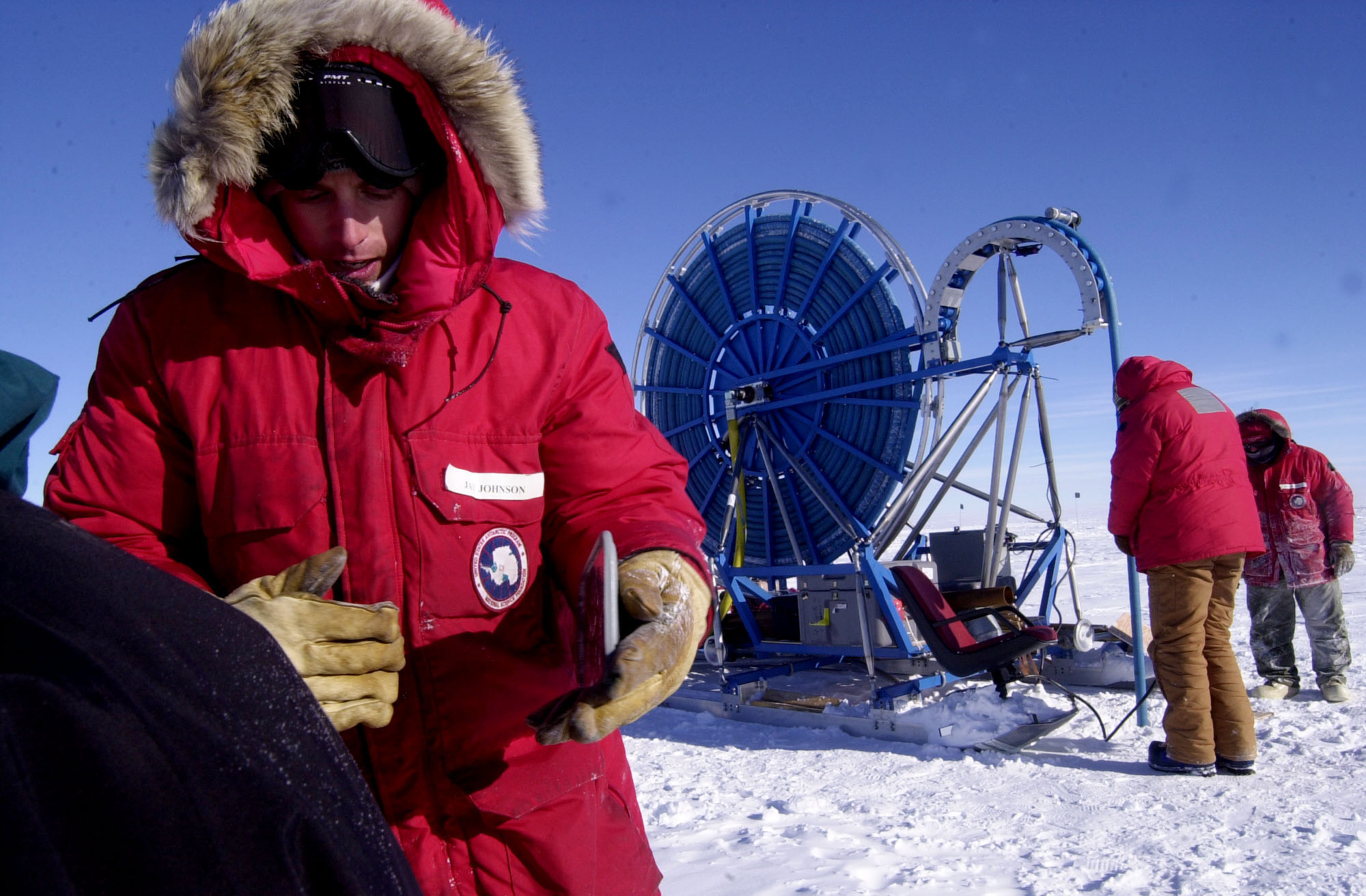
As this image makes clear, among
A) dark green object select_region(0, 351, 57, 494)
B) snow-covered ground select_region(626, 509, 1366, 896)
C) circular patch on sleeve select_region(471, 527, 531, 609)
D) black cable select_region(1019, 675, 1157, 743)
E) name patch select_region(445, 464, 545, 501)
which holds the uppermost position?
dark green object select_region(0, 351, 57, 494)

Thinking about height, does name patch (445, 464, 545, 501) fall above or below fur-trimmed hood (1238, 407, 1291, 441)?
below

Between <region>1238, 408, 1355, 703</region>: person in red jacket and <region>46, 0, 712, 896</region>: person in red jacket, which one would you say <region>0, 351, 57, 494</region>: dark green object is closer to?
<region>46, 0, 712, 896</region>: person in red jacket

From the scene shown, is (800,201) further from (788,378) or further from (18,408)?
(18,408)

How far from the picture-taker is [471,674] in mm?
1278

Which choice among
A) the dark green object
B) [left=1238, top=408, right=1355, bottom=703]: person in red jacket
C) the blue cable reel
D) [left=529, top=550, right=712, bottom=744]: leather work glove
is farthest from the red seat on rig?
the dark green object

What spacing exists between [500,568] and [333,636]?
0.31m

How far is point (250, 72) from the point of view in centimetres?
132

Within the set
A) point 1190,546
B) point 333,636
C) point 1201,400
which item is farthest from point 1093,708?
point 333,636

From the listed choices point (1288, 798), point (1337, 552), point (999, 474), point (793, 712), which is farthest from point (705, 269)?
point (1288, 798)

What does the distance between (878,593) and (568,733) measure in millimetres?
4782

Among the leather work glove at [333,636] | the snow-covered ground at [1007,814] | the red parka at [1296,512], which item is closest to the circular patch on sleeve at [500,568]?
the leather work glove at [333,636]

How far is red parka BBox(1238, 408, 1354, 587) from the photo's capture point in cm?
614

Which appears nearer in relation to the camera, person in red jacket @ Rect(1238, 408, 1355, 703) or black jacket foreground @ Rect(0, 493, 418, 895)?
black jacket foreground @ Rect(0, 493, 418, 895)

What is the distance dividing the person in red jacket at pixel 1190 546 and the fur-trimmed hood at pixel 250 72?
13.3 ft
